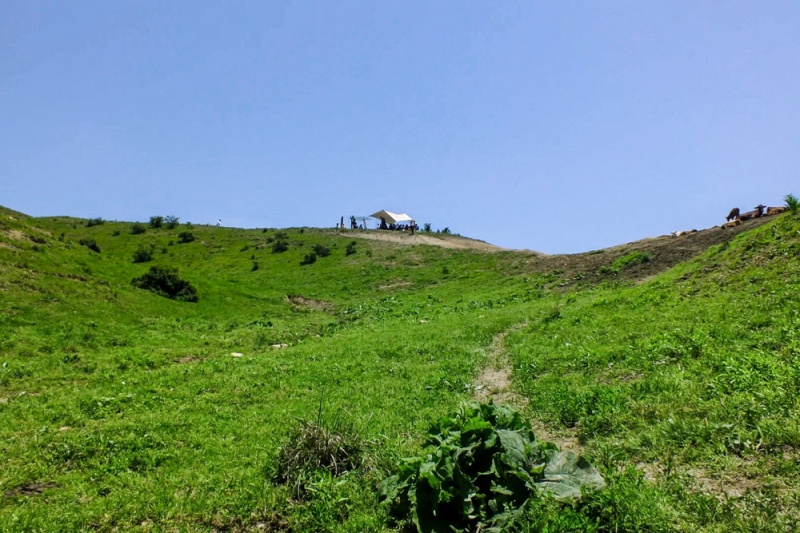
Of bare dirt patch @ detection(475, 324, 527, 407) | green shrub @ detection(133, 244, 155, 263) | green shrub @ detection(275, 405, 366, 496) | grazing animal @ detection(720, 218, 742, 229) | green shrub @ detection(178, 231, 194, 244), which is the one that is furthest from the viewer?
green shrub @ detection(178, 231, 194, 244)

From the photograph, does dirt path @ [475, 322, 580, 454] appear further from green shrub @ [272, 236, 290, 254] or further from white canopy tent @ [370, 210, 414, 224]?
white canopy tent @ [370, 210, 414, 224]

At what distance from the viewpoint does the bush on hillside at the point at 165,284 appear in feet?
99.9

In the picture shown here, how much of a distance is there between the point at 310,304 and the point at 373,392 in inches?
1030

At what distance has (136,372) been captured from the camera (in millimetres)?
16094

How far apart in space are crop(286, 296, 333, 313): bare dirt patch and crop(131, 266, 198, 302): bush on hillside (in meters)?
8.05

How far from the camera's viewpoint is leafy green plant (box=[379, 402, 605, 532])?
5.59m

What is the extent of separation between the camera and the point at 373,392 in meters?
12.9

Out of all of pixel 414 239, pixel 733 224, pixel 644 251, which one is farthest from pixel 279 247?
pixel 733 224

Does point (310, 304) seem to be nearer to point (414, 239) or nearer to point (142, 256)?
point (142, 256)

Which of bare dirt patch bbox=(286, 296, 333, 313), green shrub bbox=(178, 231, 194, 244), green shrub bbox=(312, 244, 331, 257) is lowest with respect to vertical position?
bare dirt patch bbox=(286, 296, 333, 313)

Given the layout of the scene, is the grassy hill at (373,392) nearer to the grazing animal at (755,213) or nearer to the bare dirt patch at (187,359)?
the bare dirt patch at (187,359)

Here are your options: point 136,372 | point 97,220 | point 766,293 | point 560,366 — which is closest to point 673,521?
point 560,366

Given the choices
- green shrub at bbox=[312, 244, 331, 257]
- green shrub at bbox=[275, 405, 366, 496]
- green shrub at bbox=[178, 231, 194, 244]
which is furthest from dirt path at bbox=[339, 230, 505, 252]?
green shrub at bbox=[275, 405, 366, 496]

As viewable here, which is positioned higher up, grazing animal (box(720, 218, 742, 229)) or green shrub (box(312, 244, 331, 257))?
green shrub (box(312, 244, 331, 257))
